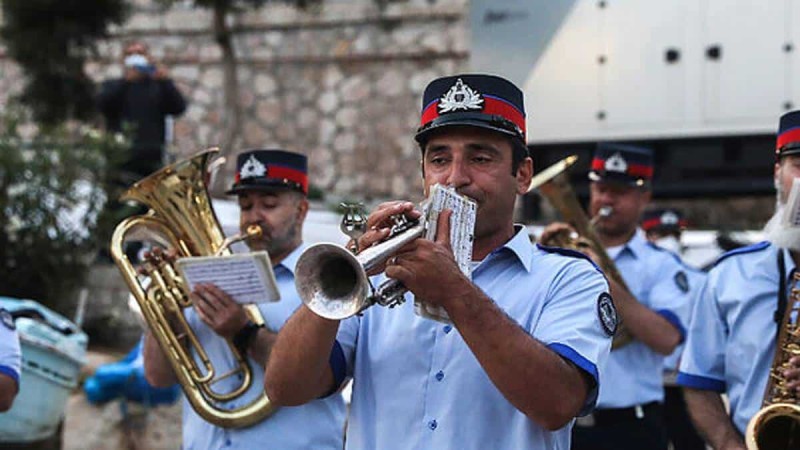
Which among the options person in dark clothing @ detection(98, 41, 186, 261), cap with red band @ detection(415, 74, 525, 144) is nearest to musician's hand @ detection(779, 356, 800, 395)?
cap with red band @ detection(415, 74, 525, 144)

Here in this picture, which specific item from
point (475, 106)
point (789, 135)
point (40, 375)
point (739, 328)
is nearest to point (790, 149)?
point (789, 135)

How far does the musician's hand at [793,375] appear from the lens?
3.44 metres

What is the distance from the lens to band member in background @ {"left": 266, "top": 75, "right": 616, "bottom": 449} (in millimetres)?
2658

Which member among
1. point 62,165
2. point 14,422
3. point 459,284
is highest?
point 459,284

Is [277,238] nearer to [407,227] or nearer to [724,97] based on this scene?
[407,227]

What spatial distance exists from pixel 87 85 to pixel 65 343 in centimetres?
764

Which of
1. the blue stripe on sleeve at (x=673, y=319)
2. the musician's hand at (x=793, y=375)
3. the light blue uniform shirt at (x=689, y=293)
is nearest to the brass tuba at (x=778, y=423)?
the musician's hand at (x=793, y=375)

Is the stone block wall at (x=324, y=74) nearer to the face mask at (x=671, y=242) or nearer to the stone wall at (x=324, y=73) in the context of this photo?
the stone wall at (x=324, y=73)

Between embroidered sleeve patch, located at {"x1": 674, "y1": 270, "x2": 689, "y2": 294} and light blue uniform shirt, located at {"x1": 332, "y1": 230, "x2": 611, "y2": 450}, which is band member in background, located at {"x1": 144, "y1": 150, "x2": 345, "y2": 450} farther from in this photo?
embroidered sleeve patch, located at {"x1": 674, "y1": 270, "x2": 689, "y2": 294}

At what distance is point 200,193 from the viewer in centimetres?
469

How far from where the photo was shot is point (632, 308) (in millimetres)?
5285

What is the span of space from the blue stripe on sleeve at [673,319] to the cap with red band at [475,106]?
2.63 metres

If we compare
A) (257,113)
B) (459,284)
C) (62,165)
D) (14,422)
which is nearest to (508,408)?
(459,284)

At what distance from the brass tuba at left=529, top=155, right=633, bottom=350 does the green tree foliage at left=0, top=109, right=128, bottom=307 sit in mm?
4136
